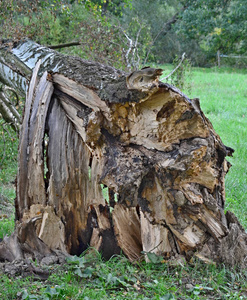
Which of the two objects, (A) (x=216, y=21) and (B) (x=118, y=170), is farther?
(A) (x=216, y=21)

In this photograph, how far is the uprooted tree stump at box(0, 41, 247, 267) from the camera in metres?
3.23

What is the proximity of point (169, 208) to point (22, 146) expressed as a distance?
1485 mm

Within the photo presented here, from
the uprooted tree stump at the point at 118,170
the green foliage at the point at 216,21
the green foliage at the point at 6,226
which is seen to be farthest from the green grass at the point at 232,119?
the green foliage at the point at 216,21

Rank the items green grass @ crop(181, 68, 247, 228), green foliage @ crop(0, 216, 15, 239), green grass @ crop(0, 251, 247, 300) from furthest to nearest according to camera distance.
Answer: green grass @ crop(181, 68, 247, 228) < green foliage @ crop(0, 216, 15, 239) < green grass @ crop(0, 251, 247, 300)

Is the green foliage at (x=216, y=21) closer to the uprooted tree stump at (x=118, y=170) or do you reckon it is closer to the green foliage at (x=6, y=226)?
the green foliage at (x=6, y=226)

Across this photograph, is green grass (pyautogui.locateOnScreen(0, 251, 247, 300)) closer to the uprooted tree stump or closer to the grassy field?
the grassy field

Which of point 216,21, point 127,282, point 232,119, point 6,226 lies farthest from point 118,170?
point 216,21

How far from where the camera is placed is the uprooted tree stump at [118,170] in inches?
127

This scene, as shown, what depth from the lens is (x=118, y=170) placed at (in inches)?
129

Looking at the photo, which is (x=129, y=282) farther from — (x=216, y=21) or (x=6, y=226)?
(x=216, y=21)

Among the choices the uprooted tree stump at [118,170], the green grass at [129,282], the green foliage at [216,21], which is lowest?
the green grass at [129,282]

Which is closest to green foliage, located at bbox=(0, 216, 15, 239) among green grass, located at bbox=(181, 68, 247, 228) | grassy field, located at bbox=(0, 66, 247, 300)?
grassy field, located at bbox=(0, 66, 247, 300)

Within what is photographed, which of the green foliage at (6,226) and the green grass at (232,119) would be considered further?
the green grass at (232,119)

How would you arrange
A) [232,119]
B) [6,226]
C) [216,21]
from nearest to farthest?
[6,226] < [232,119] < [216,21]
